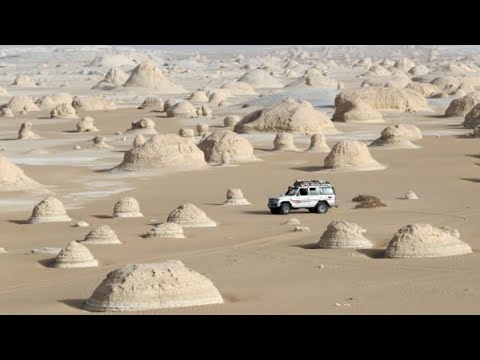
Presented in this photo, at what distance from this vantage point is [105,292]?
1505cm

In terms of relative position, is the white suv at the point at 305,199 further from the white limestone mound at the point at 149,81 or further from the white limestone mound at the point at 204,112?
the white limestone mound at the point at 149,81

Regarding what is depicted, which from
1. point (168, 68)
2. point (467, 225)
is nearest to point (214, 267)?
point (467, 225)

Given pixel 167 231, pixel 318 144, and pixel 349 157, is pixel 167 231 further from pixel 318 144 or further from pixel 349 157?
pixel 318 144

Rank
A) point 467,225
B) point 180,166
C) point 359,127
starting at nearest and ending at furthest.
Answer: point 467,225
point 180,166
point 359,127

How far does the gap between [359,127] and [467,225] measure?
27176 mm

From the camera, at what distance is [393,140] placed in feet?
140

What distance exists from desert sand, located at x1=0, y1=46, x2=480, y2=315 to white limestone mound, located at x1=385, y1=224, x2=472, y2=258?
3 cm

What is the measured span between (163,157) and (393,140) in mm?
9601

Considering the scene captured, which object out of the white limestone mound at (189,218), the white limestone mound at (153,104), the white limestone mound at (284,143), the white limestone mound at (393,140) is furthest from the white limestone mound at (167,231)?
the white limestone mound at (153,104)

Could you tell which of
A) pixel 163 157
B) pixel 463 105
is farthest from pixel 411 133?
pixel 163 157

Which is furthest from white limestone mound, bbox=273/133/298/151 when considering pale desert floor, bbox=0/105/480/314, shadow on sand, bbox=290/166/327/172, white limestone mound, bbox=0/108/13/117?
white limestone mound, bbox=0/108/13/117

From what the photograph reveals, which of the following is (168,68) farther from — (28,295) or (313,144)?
(28,295)

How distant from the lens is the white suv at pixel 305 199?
28.1 meters

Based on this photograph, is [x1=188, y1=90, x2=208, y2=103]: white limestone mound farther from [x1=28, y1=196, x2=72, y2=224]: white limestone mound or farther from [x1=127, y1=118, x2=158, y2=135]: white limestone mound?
[x1=28, y1=196, x2=72, y2=224]: white limestone mound
